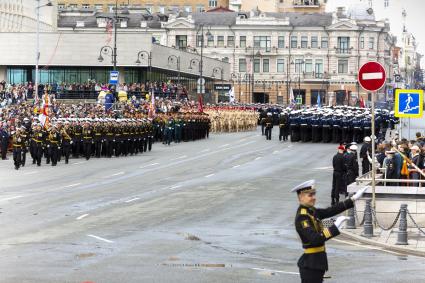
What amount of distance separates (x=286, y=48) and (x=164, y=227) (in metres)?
133

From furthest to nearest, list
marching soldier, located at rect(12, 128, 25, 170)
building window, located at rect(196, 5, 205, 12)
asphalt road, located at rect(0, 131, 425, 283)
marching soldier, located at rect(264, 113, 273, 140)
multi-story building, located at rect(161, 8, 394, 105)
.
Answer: building window, located at rect(196, 5, 205, 12) → multi-story building, located at rect(161, 8, 394, 105) → marching soldier, located at rect(264, 113, 273, 140) → marching soldier, located at rect(12, 128, 25, 170) → asphalt road, located at rect(0, 131, 425, 283)

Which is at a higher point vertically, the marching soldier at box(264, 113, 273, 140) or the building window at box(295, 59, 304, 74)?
the building window at box(295, 59, 304, 74)

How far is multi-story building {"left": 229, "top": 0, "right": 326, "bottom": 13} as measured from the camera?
18075 centimetres

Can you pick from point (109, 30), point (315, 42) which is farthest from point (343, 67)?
point (109, 30)

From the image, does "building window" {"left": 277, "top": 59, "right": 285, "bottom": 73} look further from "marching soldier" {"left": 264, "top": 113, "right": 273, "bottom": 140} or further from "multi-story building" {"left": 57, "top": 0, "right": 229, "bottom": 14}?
"marching soldier" {"left": 264, "top": 113, "right": 273, "bottom": 140}

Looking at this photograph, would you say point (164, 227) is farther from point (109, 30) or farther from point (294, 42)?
point (294, 42)

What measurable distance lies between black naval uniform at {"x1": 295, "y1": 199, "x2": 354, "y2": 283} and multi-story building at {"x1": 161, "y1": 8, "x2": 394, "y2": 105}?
141 metres

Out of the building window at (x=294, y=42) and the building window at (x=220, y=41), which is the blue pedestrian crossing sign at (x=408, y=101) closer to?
the building window at (x=294, y=42)

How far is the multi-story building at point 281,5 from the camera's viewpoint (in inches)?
7116

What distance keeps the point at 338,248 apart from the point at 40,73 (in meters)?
76.7

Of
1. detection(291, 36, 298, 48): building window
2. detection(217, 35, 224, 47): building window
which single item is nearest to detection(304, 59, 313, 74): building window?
detection(291, 36, 298, 48): building window

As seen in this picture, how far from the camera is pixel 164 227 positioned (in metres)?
24.7

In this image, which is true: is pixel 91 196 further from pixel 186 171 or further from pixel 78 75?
pixel 78 75

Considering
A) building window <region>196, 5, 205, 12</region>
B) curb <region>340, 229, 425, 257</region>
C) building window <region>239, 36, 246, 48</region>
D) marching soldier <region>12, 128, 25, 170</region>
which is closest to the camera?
curb <region>340, 229, 425, 257</region>
